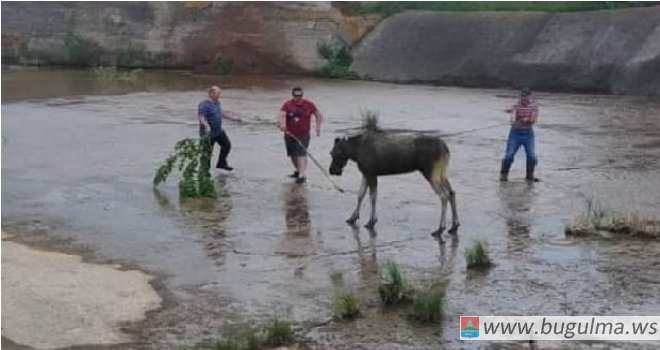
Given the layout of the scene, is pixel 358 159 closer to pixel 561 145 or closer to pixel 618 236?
pixel 618 236

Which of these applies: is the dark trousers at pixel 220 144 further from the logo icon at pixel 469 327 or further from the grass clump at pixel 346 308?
the logo icon at pixel 469 327

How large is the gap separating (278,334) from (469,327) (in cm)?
173

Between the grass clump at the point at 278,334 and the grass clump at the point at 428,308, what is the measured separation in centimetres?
119

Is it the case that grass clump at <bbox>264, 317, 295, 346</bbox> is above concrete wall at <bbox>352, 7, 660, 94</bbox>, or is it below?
below

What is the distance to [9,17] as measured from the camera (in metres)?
49.0

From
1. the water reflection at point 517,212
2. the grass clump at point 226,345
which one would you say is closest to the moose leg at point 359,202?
the water reflection at point 517,212

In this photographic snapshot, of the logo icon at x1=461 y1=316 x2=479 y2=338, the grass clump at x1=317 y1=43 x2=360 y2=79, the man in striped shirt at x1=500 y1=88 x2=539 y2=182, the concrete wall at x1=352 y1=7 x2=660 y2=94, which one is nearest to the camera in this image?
the logo icon at x1=461 y1=316 x2=479 y2=338

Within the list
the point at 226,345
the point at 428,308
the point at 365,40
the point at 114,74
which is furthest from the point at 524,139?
the point at 114,74

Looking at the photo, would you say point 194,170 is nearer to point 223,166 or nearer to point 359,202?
point 223,166

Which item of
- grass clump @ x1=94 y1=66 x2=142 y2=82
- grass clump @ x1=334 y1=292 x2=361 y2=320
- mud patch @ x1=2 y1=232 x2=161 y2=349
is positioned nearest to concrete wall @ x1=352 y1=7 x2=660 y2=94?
grass clump @ x1=94 y1=66 x2=142 y2=82

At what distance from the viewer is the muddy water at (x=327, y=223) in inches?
380

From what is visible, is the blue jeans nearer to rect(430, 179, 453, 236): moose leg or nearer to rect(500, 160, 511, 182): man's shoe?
rect(500, 160, 511, 182): man's shoe

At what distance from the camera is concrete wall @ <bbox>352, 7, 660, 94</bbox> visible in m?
33.6

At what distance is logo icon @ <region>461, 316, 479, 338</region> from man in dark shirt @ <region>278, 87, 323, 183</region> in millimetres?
7618
